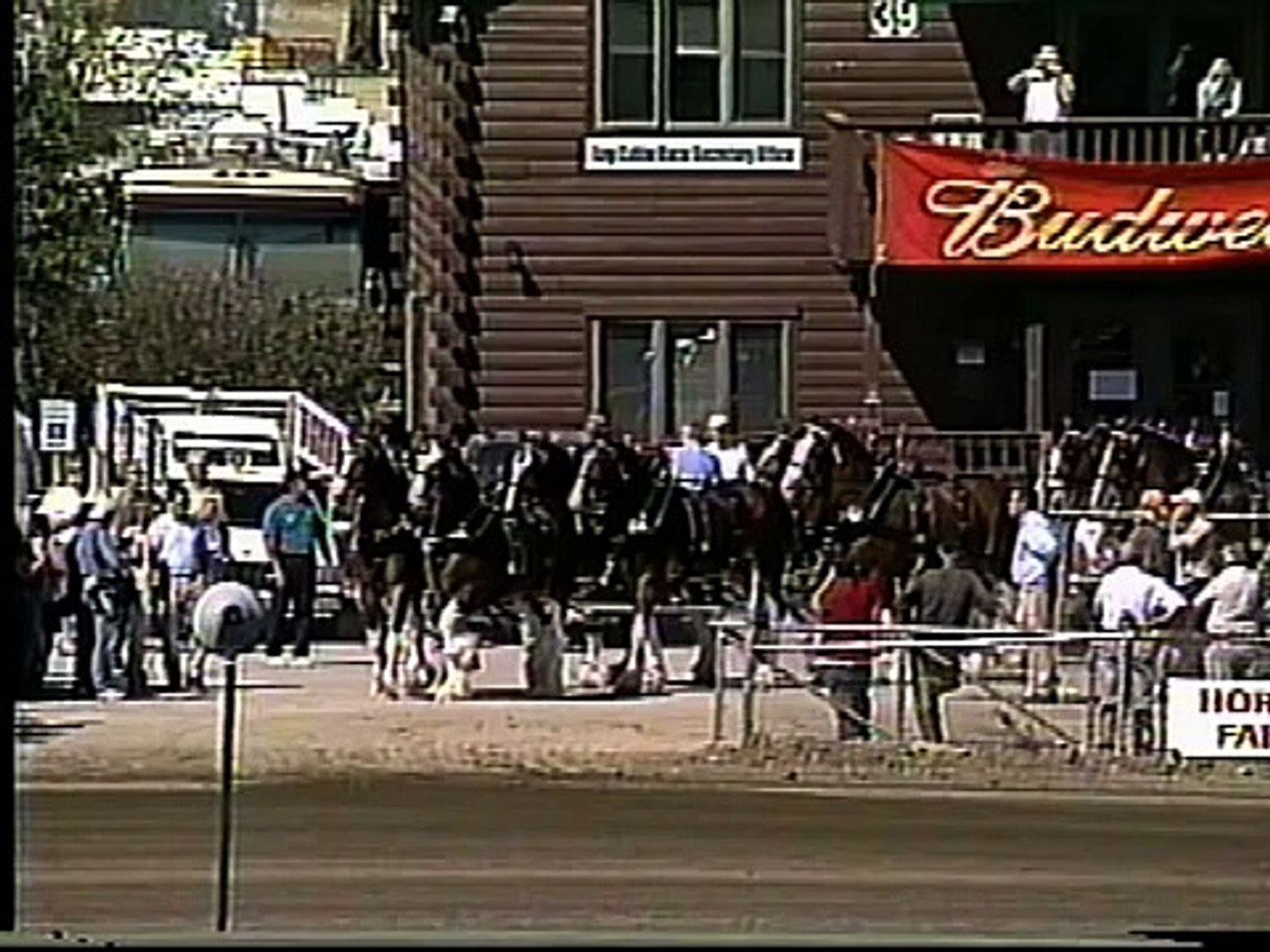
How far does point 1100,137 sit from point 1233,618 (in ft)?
2.82

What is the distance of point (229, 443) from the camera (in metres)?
2.68

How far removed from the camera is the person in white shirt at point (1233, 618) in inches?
119

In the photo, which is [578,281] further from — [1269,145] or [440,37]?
[1269,145]

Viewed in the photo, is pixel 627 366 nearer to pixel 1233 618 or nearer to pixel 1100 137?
pixel 1100 137

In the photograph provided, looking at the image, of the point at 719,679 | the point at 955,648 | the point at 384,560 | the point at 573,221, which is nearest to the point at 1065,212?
the point at 573,221

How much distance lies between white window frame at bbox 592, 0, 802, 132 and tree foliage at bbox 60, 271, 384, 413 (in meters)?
0.32

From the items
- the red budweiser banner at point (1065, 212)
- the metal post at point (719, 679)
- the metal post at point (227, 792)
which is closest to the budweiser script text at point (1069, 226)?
the red budweiser banner at point (1065, 212)

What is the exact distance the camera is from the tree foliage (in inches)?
89.3

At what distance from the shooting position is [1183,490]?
262 centimetres

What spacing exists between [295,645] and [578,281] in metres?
0.69

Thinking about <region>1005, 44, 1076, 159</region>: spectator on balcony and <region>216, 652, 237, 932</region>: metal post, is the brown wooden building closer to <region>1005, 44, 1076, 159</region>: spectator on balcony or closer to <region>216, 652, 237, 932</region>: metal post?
<region>1005, 44, 1076, 159</region>: spectator on balcony

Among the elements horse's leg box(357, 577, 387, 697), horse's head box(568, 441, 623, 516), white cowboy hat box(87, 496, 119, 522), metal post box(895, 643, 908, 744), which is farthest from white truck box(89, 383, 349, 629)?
metal post box(895, 643, 908, 744)

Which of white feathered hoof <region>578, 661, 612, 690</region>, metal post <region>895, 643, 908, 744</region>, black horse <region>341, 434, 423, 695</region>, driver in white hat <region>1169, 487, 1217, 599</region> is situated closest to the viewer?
driver in white hat <region>1169, 487, 1217, 599</region>

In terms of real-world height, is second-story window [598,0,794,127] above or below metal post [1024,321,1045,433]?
above
